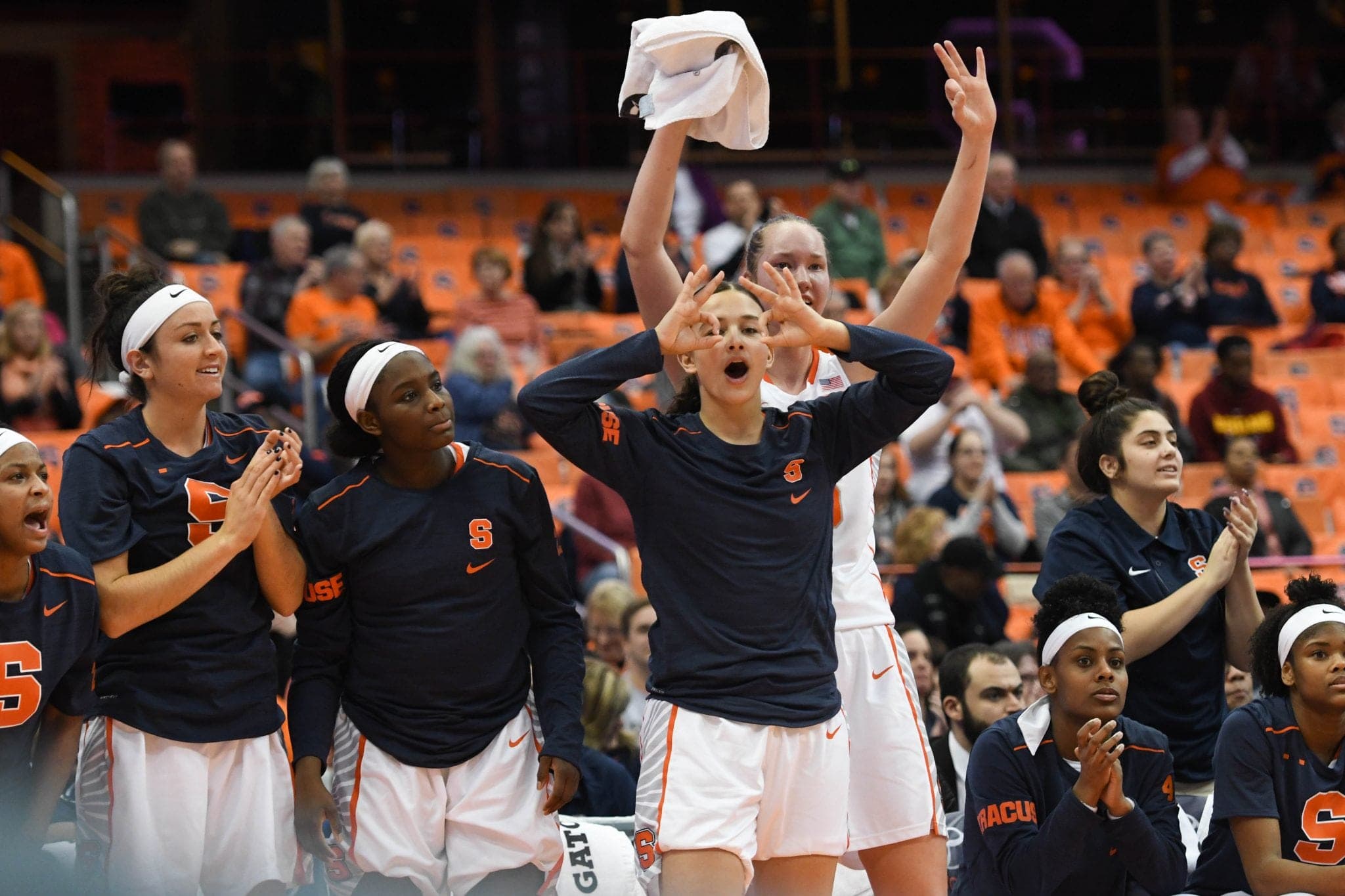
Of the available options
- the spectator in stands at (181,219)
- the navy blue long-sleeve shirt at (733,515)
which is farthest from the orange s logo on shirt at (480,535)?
the spectator in stands at (181,219)

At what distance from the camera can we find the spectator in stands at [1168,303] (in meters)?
12.0

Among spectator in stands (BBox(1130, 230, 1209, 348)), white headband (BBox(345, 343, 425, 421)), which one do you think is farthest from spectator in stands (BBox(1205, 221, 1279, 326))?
white headband (BBox(345, 343, 425, 421))

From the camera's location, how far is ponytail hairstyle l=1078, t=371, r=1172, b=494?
16.0 feet

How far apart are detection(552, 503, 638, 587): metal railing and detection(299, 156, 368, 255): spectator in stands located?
347cm

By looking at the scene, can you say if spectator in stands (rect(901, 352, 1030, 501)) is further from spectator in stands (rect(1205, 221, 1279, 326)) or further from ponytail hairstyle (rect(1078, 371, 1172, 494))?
ponytail hairstyle (rect(1078, 371, 1172, 494))

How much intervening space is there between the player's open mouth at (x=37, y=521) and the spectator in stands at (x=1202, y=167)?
1254 centimetres

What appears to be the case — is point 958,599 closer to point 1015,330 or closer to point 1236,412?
point 1236,412

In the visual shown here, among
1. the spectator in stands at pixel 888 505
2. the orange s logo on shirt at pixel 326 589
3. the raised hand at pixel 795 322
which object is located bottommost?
the spectator in stands at pixel 888 505

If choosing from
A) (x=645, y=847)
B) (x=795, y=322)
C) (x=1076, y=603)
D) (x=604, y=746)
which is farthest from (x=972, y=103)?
(x=604, y=746)

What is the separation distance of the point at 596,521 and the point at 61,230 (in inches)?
224

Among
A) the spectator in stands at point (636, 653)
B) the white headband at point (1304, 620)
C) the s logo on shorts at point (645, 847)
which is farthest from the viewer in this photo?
the spectator in stands at point (636, 653)

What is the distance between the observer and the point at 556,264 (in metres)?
11.5

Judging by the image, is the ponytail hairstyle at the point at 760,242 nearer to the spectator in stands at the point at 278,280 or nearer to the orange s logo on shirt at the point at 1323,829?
the orange s logo on shirt at the point at 1323,829

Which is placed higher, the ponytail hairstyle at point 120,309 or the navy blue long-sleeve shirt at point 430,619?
the ponytail hairstyle at point 120,309
